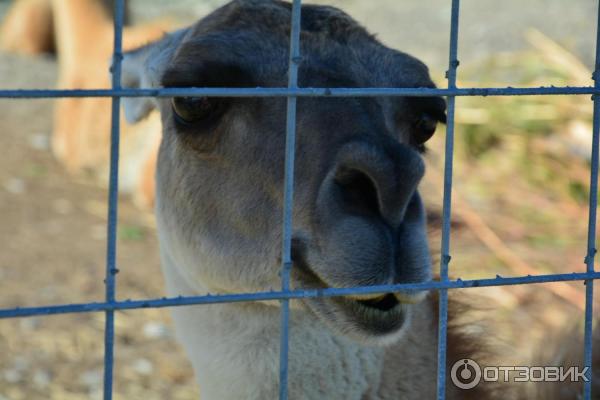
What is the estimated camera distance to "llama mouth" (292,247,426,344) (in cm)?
208

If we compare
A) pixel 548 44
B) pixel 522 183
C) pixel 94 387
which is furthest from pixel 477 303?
pixel 548 44

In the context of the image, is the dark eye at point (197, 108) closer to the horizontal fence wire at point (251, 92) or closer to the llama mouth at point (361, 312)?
the llama mouth at point (361, 312)

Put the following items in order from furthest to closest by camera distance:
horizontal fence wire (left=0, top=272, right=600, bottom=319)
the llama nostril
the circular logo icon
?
the circular logo icon
the llama nostril
horizontal fence wire (left=0, top=272, right=600, bottom=319)

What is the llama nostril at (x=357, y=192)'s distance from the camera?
1980 millimetres

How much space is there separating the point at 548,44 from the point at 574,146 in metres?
1.63

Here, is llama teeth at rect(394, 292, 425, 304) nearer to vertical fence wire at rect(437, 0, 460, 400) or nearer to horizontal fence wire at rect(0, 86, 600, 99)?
vertical fence wire at rect(437, 0, 460, 400)

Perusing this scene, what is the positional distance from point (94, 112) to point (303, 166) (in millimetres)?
6875

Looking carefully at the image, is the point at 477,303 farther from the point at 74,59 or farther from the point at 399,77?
the point at 74,59

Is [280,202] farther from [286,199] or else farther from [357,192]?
[286,199]

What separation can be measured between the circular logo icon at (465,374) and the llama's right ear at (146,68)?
3.77 feet

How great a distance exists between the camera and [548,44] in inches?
331

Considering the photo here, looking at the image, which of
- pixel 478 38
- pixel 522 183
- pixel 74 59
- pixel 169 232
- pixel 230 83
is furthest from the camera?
pixel 478 38

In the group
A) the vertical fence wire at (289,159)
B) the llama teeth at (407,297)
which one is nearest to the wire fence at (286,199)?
the vertical fence wire at (289,159)

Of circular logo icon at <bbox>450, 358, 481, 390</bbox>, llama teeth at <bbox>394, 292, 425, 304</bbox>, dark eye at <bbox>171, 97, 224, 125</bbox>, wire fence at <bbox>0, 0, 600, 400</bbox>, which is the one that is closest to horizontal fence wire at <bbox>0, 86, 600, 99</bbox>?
wire fence at <bbox>0, 0, 600, 400</bbox>
